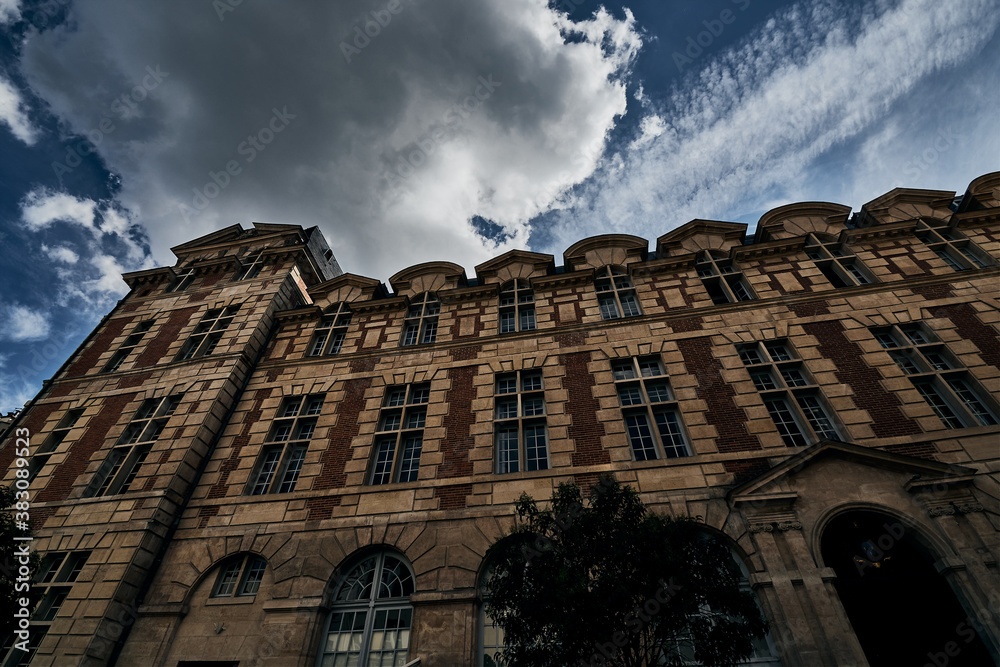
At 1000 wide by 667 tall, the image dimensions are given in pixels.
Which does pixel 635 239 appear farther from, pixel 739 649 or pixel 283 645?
pixel 283 645

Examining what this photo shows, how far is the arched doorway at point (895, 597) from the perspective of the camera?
8.63 m

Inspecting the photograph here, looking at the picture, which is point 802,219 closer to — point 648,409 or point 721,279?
point 721,279

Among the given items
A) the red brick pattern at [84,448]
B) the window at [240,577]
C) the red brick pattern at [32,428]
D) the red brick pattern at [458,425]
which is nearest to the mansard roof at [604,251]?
the red brick pattern at [458,425]

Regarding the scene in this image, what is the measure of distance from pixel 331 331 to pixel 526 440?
31.6ft

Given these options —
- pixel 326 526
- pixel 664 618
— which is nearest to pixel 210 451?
pixel 326 526

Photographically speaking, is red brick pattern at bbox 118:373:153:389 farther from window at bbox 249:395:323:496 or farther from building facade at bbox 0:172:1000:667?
window at bbox 249:395:323:496

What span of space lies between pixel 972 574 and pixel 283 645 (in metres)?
14.3

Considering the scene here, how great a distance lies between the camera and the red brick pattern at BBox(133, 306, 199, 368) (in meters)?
→ 17.7

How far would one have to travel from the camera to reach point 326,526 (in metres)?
11.8

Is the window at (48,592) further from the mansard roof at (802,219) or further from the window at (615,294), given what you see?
the mansard roof at (802,219)

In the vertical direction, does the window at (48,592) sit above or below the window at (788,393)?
below

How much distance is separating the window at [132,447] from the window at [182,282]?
25.0 ft

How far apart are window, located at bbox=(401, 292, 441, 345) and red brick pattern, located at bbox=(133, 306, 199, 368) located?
9.56 meters

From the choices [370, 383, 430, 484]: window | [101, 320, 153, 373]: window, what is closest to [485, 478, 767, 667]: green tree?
[370, 383, 430, 484]: window
